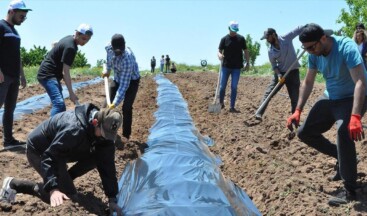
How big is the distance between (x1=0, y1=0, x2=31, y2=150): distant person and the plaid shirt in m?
1.16

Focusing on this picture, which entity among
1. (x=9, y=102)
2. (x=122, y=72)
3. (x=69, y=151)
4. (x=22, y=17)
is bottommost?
(x=69, y=151)

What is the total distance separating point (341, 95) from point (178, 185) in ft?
5.37

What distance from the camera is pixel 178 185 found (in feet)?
13.5

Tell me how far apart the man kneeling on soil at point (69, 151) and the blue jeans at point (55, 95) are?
1414mm

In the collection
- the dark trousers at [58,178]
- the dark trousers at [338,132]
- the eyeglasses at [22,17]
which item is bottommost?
the dark trousers at [58,178]

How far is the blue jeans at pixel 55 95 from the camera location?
5.02m

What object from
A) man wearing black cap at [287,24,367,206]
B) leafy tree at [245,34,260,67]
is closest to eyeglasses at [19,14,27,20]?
man wearing black cap at [287,24,367,206]

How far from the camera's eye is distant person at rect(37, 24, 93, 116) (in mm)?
4945

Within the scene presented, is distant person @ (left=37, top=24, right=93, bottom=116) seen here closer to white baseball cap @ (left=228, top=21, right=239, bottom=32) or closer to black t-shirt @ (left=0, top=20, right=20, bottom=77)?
black t-shirt @ (left=0, top=20, right=20, bottom=77)

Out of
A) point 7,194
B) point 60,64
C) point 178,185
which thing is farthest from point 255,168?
point 7,194

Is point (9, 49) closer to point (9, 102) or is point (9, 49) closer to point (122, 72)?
point (9, 102)

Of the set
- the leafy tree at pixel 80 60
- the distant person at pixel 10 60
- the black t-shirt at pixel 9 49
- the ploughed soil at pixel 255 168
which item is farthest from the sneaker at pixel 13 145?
the leafy tree at pixel 80 60

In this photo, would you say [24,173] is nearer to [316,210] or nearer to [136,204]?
[136,204]

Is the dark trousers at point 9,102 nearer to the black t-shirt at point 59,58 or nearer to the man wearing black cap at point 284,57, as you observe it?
the black t-shirt at point 59,58
